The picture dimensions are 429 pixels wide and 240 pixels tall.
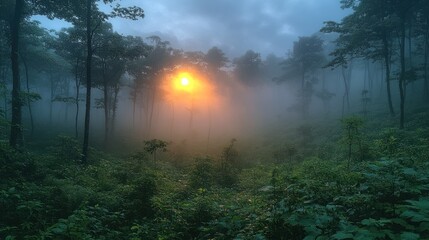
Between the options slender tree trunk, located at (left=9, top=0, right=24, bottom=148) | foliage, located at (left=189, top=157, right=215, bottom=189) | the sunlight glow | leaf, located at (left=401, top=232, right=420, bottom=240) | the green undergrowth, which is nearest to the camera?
leaf, located at (left=401, top=232, right=420, bottom=240)

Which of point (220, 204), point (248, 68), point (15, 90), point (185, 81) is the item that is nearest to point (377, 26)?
point (220, 204)

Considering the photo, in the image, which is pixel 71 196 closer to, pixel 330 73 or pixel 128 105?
pixel 330 73

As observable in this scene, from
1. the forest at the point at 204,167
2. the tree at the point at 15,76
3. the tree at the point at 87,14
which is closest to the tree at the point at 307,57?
the forest at the point at 204,167

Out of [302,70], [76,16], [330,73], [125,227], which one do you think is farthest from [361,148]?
[330,73]

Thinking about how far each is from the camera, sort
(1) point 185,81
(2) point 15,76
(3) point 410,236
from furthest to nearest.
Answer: (1) point 185,81, (2) point 15,76, (3) point 410,236

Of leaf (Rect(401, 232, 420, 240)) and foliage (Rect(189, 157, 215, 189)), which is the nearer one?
leaf (Rect(401, 232, 420, 240))

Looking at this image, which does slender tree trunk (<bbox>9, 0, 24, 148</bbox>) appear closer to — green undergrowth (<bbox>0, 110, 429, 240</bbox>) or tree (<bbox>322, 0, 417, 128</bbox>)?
green undergrowth (<bbox>0, 110, 429, 240</bbox>)

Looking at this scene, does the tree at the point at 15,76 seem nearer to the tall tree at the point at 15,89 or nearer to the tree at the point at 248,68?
the tall tree at the point at 15,89

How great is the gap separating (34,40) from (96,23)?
16.7 m

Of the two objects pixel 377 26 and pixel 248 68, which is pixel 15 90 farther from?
pixel 248 68

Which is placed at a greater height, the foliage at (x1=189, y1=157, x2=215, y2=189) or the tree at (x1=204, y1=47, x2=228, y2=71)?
the tree at (x1=204, y1=47, x2=228, y2=71)

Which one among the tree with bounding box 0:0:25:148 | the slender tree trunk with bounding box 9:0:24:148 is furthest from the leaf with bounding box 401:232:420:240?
the slender tree trunk with bounding box 9:0:24:148

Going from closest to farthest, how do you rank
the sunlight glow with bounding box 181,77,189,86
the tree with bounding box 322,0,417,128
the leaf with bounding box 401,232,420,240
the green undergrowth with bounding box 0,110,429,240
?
the leaf with bounding box 401,232,420,240
the green undergrowth with bounding box 0,110,429,240
the tree with bounding box 322,0,417,128
the sunlight glow with bounding box 181,77,189,86

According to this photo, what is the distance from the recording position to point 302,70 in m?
47.3
